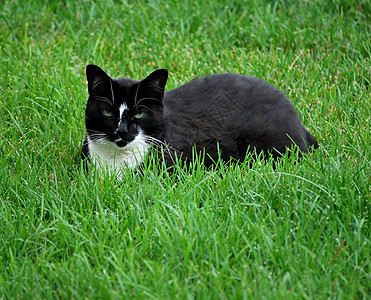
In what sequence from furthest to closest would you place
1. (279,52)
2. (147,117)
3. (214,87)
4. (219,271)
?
1. (279,52)
2. (214,87)
3. (147,117)
4. (219,271)

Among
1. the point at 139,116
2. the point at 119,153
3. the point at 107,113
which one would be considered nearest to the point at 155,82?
the point at 139,116

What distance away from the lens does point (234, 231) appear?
102 inches

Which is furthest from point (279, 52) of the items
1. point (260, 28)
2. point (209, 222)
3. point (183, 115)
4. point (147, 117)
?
point (209, 222)

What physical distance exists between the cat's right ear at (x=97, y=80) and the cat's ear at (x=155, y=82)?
0.23 meters

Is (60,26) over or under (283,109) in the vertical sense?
over

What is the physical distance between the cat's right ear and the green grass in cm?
56

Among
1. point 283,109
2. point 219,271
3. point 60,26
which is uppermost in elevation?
point 60,26

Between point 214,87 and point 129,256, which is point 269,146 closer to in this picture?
point 214,87

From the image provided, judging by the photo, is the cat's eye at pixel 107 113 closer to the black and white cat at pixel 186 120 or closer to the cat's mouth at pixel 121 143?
the black and white cat at pixel 186 120

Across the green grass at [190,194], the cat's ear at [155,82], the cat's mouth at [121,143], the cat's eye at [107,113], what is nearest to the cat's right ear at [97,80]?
the cat's eye at [107,113]

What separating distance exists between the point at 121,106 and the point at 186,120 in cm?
54

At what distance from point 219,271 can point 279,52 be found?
3.19m

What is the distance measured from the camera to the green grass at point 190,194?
235 centimetres

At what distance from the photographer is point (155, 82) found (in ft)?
10.9
